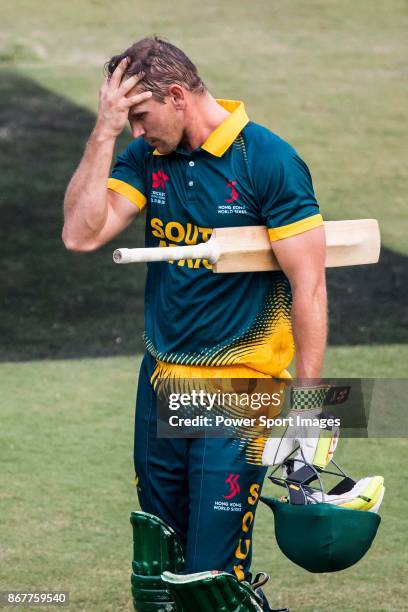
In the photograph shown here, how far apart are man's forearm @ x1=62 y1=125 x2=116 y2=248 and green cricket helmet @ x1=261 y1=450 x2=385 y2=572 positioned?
3.19ft

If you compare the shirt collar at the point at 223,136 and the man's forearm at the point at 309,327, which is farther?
the shirt collar at the point at 223,136

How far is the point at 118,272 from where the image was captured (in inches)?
387

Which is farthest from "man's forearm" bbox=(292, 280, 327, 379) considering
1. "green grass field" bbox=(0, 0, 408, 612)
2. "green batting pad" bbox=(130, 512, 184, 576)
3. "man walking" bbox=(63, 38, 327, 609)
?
"green grass field" bbox=(0, 0, 408, 612)

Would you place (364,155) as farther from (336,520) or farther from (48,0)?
(336,520)

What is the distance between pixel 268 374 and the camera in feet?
13.8

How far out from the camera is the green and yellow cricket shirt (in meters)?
3.96

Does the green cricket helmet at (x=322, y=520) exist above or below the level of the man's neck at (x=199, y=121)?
below

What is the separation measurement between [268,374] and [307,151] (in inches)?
328

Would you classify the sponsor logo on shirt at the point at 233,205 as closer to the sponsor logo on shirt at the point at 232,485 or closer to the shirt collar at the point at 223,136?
the shirt collar at the point at 223,136

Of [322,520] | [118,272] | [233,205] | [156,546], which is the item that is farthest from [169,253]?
[118,272]

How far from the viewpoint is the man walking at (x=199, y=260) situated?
395 cm

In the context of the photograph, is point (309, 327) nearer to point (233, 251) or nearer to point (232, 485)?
point (233, 251)

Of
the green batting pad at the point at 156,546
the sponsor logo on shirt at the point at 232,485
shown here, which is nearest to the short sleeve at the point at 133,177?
the sponsor logo on shirt at the point at 232,485

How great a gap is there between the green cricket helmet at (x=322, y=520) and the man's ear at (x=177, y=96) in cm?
114
